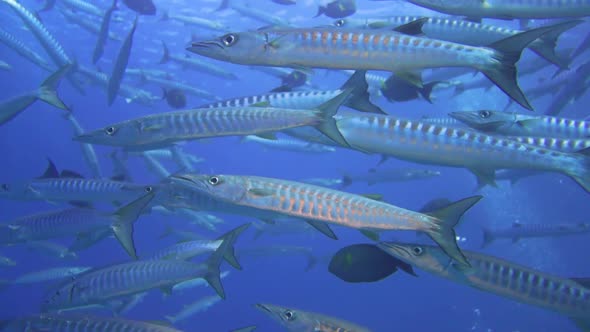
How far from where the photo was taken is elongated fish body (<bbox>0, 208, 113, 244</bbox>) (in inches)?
228

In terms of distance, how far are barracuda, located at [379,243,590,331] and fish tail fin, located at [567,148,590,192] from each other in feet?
3.25

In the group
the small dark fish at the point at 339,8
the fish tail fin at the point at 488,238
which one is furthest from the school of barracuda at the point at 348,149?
the fish tail fin at the point at 488,238

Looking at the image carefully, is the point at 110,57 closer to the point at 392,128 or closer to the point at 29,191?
the point at 29,191

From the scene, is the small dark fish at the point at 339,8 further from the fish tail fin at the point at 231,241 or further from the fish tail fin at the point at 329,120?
the fish tail fin at the point at 231,241

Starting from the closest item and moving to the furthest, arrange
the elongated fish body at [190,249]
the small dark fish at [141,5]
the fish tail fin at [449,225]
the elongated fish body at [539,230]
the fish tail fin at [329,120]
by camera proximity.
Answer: the fish tail fin at [449,225] < the fish tail fin at [329,120] < the elongated fish body at [190,249] < the small dark fish at [141,5] < the elongated fish body at [539,230]

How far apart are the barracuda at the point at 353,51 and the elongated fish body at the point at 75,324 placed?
2918mm

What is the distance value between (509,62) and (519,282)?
210 centimetres

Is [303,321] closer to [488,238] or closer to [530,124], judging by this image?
[530,124]

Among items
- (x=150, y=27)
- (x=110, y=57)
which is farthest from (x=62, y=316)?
(x=110, y=57)

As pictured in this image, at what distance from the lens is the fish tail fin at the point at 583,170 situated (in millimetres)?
4160

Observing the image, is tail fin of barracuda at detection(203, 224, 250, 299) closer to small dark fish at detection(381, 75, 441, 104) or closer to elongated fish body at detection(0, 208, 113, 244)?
elongated fish body at detection(0, 208, 113, 244)

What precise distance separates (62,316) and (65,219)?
177 cm

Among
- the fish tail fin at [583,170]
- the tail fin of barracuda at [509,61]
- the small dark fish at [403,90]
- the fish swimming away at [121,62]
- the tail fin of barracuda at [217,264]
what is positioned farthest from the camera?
the fish swimming away at [121,62]

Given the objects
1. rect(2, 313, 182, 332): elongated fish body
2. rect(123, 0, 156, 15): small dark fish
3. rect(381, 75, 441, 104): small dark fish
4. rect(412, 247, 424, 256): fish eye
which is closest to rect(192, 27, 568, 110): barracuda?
rect(381, 75, 441, 104): small dark fish
